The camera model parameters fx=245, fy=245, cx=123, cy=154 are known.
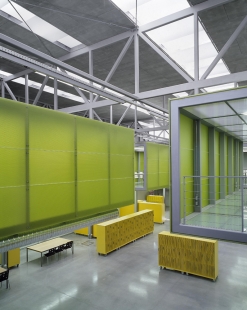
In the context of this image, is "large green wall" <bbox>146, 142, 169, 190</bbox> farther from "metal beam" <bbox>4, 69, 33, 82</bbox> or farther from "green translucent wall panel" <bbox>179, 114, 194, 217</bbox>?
"metal beam" <bbox>4, 69, 33, 82</bbox>

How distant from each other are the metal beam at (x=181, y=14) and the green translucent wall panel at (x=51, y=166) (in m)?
5.02

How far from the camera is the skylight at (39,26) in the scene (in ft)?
29.7

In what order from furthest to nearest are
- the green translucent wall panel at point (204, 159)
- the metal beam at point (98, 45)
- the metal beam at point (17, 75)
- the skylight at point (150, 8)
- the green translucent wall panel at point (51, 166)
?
the metal beam at point (17, 75), the green translucent wall panel at point (204, 159), the metal beam at point (98, 45), the skylight at point (150, 8), the green translucent wall panel at point (51, 166)

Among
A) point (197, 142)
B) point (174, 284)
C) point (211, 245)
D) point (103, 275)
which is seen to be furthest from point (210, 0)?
point (103, 275)

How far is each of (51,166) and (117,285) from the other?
302 inches

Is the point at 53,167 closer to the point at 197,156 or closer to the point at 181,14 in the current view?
the point at 197,156

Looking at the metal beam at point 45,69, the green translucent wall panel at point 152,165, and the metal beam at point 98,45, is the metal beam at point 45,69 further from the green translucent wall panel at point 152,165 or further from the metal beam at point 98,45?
the green translucent wall panel at point 152,165

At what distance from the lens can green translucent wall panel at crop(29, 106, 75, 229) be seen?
6.84 m

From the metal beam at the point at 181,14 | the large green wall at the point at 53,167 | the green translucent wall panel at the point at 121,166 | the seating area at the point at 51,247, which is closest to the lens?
the large green wall at the point at 53,167

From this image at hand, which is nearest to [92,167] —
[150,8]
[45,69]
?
[45,69]

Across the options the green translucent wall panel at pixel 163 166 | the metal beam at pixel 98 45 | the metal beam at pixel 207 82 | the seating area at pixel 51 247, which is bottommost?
the seating area at pixel 51 247

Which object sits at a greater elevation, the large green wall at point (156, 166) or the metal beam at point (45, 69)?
the metal beam at point (45, 69)

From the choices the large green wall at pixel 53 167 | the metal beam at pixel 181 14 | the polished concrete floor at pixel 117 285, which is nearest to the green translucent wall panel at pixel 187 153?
the large green wall at pixel 53 167

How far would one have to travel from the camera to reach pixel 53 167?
24.3 ft
